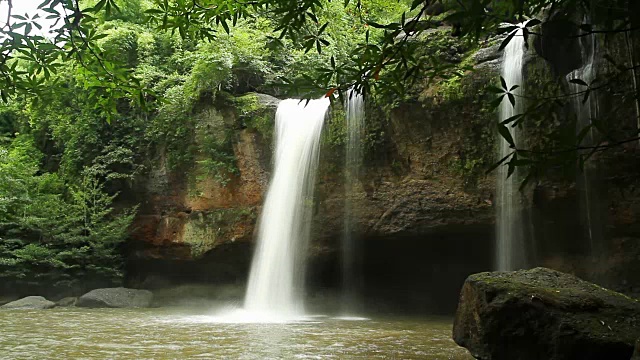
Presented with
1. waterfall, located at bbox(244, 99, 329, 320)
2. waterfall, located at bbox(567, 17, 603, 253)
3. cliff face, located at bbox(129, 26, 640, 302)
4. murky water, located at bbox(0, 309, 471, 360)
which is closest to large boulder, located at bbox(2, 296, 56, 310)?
murky water, located at bbox(0, 309, 471, 360)

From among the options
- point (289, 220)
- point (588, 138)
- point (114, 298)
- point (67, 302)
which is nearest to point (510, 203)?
point (588, 138)

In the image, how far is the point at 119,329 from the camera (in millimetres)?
8156

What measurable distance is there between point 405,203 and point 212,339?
5.42m

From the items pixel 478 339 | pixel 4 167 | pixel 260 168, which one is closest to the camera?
pixel 478 339

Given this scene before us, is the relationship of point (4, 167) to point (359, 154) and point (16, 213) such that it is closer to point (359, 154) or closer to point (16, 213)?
point (16, 213)

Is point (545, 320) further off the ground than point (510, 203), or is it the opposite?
point (510, 203)

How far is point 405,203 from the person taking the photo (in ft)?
36.5

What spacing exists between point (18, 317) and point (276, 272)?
516cm

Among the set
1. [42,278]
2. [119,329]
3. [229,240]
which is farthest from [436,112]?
[42,278]

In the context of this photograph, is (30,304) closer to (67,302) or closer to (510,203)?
(67,302)

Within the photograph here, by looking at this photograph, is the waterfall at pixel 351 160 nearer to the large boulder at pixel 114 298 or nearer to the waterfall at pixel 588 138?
the waterfall at pixel 588 138

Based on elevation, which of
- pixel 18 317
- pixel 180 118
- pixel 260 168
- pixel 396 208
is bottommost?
pixel 18 317

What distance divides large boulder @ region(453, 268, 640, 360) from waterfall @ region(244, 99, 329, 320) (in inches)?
283

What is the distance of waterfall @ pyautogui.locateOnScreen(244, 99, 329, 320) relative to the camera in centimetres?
1225
